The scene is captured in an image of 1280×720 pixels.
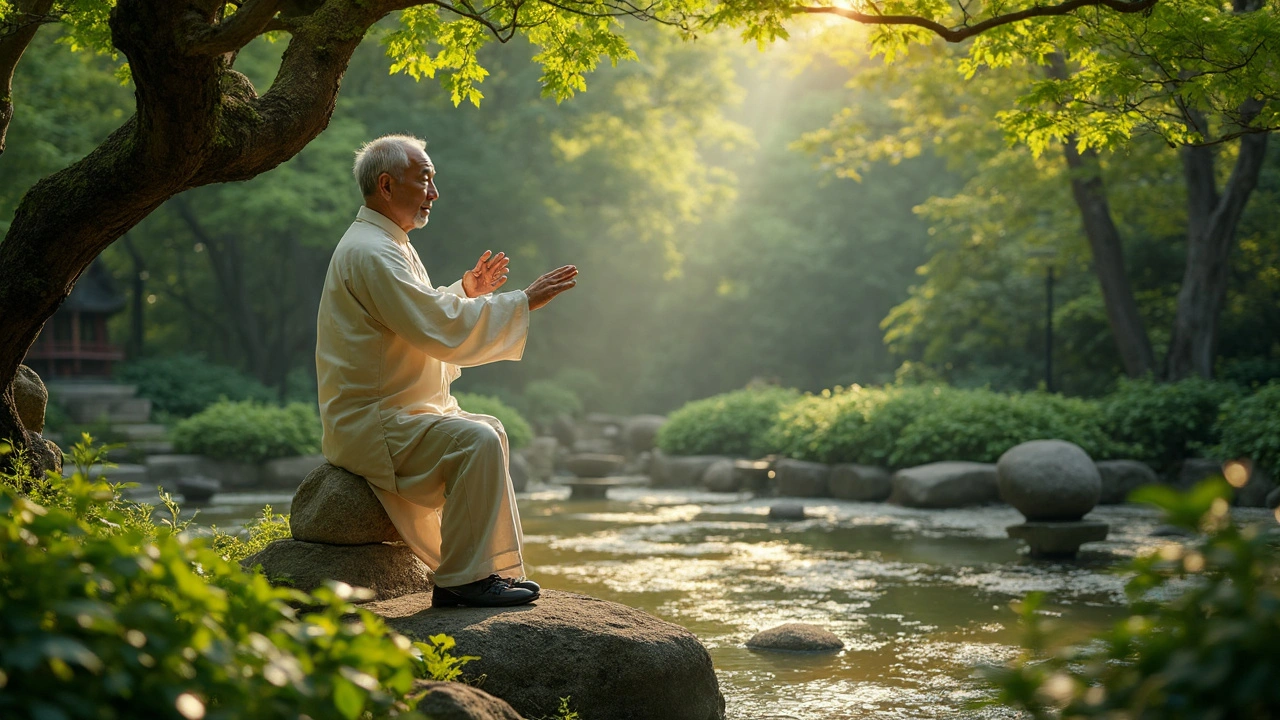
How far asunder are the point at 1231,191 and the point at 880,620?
1119cm

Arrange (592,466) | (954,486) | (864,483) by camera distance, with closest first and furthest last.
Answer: (954,486), (864,483), (592,466)

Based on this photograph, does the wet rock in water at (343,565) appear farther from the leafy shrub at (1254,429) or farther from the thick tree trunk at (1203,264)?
the thick tree trunk at (1203,264)

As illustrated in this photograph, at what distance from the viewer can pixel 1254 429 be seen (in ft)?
41.3

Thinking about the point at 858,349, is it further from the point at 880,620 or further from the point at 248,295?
the point at 880,620

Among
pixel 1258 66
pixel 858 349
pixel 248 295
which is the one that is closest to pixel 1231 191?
pixel 1258 66

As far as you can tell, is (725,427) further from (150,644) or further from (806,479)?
(150,644)

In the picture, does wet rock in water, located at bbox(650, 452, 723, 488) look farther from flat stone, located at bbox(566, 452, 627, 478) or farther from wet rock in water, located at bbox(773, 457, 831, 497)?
wet rock in water, located at bbox(773, 457, 831, 497)

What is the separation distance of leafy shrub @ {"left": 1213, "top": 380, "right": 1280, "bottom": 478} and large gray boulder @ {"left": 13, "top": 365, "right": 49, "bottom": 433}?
38.9ft

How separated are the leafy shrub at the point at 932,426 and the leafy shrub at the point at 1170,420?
375 mm

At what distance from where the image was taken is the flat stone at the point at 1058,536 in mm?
9344

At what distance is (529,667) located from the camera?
4117mm

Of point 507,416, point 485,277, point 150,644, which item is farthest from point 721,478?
point 150,644

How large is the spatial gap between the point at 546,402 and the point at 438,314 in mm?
24122

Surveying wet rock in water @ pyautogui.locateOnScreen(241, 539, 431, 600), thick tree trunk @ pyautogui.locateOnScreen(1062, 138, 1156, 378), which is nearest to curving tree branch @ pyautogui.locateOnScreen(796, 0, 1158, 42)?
wet rock in water @ pyautogui.locateOnScreen(241, 539, 431, 600)
